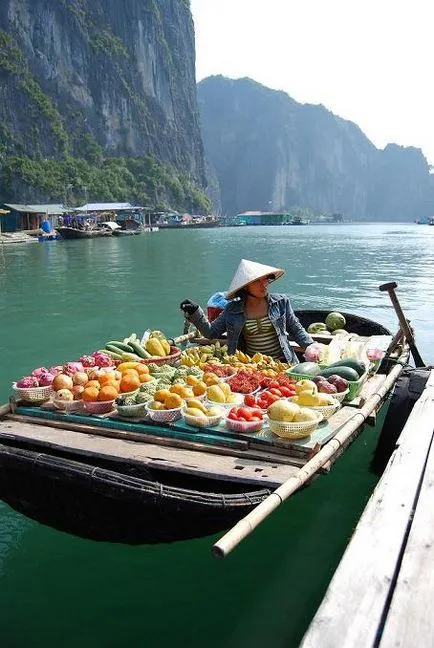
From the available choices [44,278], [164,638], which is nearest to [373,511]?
[164,638]

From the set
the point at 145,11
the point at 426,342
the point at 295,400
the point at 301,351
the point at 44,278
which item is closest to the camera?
the point at 295,400

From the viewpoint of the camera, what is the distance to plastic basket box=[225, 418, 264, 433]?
4.56m

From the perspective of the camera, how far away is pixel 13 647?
4.08 m

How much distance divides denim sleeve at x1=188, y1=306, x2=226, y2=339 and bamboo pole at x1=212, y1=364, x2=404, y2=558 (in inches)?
86.0

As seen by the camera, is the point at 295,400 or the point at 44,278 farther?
the point at 44,278

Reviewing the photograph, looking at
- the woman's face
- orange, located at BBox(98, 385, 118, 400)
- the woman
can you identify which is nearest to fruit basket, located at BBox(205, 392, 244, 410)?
orange, located at BBox(98, 385, 118, 400)

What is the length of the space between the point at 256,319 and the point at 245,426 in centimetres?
268

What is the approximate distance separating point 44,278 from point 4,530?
23.4 m

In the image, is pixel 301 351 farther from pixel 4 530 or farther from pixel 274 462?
pixel 4 530

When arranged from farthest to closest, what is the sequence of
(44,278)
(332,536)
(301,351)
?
(44,278), (301,351), (332,536)

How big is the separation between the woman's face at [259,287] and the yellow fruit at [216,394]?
75.6 inches

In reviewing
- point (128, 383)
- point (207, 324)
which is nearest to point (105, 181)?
point (207, 324)

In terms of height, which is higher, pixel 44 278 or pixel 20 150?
pixel 20 150

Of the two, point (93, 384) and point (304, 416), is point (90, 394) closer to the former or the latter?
point (93, 384)
